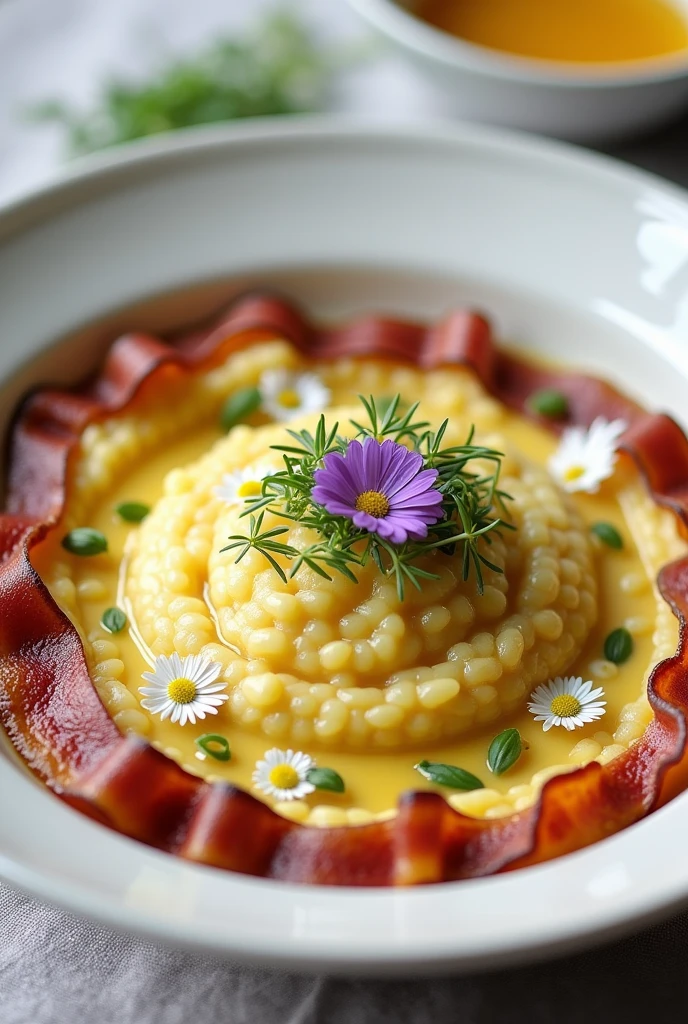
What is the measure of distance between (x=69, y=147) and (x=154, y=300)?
1583 mm

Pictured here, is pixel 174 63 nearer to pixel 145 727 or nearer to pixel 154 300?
pixel 154 300

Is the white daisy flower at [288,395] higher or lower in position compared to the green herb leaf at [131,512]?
higher

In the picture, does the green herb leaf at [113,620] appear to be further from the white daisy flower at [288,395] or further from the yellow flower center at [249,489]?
the white daisy flower at [288,395]

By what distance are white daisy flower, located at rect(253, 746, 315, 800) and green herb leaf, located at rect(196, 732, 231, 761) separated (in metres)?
0.11

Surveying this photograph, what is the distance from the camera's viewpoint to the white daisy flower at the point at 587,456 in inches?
181

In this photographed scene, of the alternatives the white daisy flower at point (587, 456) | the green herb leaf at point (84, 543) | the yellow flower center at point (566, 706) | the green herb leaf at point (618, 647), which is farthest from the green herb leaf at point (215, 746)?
the white daisy flower at point (587, 456)

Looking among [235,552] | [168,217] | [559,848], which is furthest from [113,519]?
[559,848]

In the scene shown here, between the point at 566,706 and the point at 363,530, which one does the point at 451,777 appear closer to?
the point at 566,706

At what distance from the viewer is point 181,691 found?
3725 mm

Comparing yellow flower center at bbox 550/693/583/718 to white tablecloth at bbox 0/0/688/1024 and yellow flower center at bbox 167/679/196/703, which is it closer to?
white tablecloth at bbox 0/0/688/1024

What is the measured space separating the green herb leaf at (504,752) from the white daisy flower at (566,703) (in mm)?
152

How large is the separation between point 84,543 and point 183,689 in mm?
789

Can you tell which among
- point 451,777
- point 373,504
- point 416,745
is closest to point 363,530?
point 373,504

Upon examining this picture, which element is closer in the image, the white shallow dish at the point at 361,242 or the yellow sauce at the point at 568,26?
the white shallow dish at the point at 361,242
